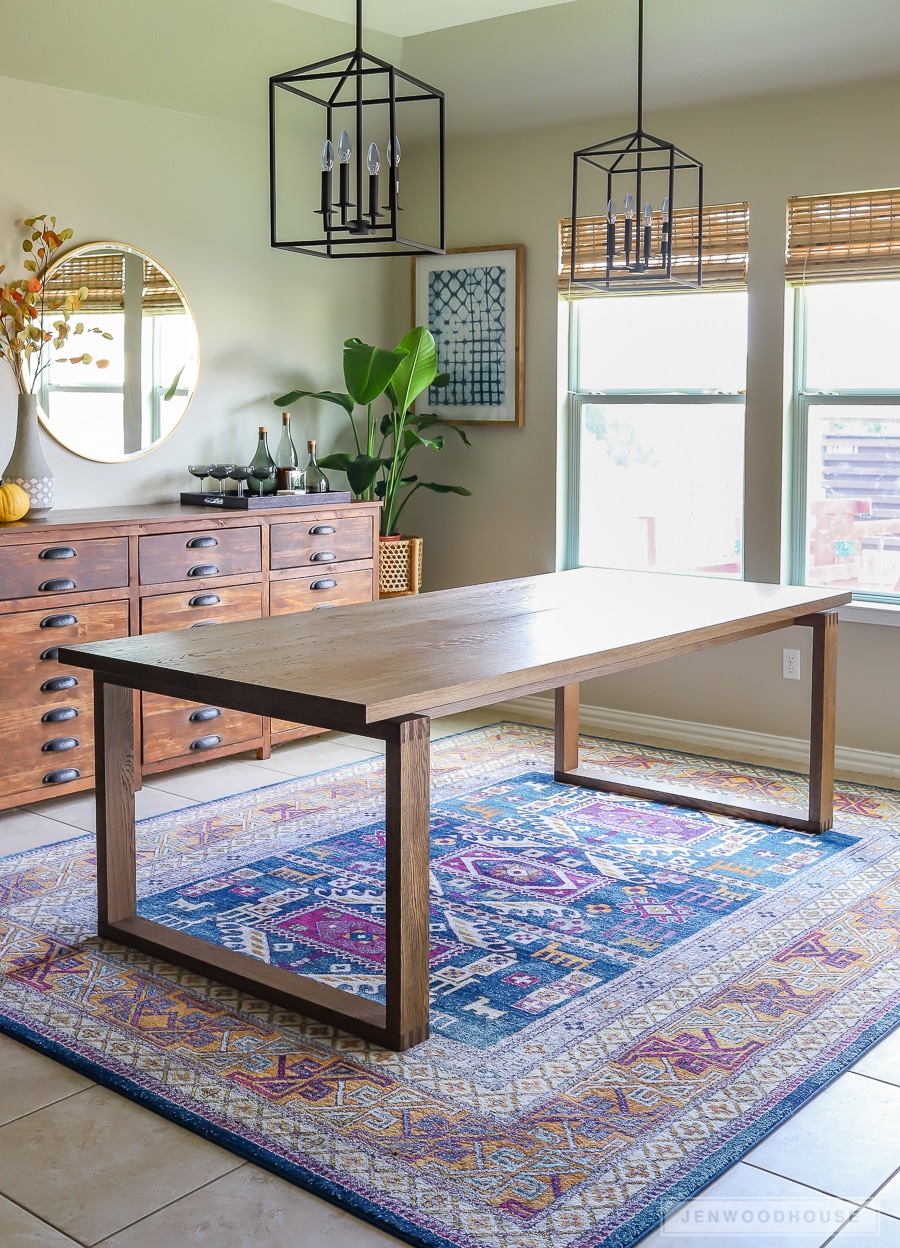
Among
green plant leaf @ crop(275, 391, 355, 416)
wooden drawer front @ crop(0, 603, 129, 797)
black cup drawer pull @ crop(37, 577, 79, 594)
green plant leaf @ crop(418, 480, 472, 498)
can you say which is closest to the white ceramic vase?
black cup drawer pull @ crop(37, 577, 79, 594)

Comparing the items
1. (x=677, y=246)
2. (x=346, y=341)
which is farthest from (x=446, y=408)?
(x=677, y=246)

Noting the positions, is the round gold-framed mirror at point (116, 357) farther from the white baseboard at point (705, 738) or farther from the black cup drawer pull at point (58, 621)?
the white baseboard at point (705, 738)

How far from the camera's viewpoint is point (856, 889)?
3.55 metres

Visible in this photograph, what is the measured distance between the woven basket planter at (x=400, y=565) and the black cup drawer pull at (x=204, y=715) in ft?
3.62

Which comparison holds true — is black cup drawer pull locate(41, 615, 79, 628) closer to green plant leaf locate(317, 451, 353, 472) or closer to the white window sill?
green plant leaf locate(317, 451, 353, 472)

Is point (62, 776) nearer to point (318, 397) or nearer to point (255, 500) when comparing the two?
point (255, 500)

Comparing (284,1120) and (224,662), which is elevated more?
(224,662)

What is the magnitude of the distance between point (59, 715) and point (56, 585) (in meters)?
0.43

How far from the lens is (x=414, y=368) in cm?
542

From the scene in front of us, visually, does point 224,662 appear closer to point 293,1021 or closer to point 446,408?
point 293,1021

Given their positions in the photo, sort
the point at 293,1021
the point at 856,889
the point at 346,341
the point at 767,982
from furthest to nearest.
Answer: the point at 346,341, the point at 856,889, the point at 767,982, the point at 293,1021

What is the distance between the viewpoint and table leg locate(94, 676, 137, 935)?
3.11 metres

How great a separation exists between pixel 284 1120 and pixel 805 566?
3.31 meters

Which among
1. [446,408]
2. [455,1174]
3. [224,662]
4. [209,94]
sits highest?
[209,94]
